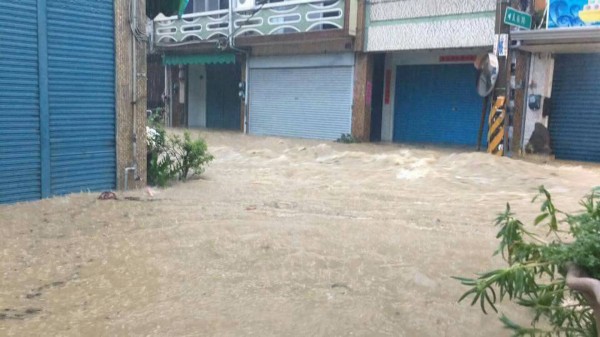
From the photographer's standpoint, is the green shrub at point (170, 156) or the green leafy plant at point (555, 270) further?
the green shrub at point (170, 156)

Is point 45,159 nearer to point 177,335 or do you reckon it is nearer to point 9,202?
point 9,202

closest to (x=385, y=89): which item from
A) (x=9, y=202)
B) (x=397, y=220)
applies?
(x=397, y=220)

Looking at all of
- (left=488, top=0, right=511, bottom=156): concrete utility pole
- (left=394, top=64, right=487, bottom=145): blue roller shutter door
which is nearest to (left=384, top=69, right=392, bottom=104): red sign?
(left=394, top=64, right=487, bottom=145): blue roller shutter door

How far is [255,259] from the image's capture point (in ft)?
15.3

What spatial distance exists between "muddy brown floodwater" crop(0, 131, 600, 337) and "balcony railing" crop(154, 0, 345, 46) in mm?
9002

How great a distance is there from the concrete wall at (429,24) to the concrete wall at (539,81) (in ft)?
4.14

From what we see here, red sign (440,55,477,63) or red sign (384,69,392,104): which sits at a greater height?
red sign (440,55,477,63)

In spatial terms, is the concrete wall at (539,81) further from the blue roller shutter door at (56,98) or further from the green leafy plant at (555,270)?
the green leafy plant at (555,270)

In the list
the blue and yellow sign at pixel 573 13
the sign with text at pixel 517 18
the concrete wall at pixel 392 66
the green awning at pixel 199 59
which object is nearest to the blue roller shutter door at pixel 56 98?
the sign with text at pixel 517 18

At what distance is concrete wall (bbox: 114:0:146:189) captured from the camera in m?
7.37

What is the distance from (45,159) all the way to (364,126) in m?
11.3

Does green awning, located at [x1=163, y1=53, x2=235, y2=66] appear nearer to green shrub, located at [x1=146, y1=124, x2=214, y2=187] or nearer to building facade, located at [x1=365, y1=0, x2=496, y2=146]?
building facade, located at [x1=365, y1=0, x2=496, y2=146]

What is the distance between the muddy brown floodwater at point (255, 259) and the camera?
3.46 m

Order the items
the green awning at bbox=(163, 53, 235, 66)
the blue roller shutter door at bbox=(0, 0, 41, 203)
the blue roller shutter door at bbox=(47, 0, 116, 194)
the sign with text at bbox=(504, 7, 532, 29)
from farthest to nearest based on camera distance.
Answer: the green awning at bbox=(163, 53, 235, 66) < the sign with text at bbox=(504, 7, 532, 29) < the blue roller shutter door at bbox=(47, 0, 116, 194) < the blue roller shutter door at bbox=(0, 0, 41, 203)
